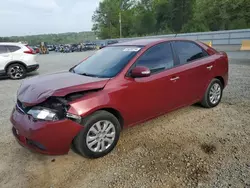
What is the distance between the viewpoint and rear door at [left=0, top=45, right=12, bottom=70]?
9.25 metres

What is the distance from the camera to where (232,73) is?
787 cm

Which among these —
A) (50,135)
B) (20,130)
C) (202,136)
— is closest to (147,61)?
(202,136)

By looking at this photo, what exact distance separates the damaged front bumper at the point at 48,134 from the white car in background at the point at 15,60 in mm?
7546

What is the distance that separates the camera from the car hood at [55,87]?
2.80 metres

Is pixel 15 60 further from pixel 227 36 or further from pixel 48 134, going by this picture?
pixel 227 36

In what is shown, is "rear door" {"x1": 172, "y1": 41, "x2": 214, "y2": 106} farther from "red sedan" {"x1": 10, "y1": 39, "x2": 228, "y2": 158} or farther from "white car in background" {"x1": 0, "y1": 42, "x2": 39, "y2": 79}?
"white car in background" {"x1": 0, "y1": 42, "x2": 39, "y2": 79}

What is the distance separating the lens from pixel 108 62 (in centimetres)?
362

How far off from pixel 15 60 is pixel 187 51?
7.88 metres

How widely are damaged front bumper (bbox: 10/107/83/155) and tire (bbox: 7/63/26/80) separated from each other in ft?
24.7

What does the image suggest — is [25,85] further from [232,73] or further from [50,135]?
[232,73]

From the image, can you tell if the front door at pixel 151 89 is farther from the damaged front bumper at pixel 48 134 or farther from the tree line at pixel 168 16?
the tree line at pixel 168 16

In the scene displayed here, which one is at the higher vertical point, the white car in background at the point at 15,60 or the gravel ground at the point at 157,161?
the white car in background at the point at 15,60

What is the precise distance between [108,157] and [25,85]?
166cm

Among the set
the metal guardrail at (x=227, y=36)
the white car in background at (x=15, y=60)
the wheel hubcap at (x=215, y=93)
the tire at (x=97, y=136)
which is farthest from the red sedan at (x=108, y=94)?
the metal guardrail at (x=227, y=36)
